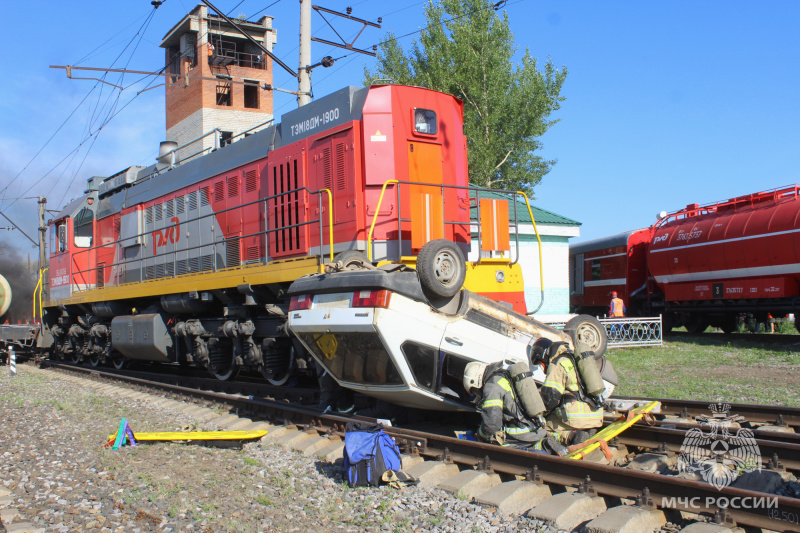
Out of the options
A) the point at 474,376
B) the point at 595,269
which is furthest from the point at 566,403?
the point at 595,269

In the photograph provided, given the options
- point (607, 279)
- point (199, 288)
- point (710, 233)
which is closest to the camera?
point (199, 288)

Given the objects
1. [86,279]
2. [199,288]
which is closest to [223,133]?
[199,288]

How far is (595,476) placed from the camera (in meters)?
4.41

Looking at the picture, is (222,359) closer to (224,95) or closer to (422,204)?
(422,204)

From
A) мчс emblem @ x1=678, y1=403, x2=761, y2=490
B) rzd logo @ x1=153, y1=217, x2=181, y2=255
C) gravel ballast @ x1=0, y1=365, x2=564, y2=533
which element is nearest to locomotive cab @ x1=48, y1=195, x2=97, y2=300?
rzd logo @ x1=153, y1=217, x2=181, y2=255

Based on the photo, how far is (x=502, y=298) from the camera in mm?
6812

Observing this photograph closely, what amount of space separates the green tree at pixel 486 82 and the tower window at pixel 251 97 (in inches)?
335

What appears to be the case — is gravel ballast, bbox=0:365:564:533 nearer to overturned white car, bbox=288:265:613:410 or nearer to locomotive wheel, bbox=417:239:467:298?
overturned white car, bbox=288:265:613:410

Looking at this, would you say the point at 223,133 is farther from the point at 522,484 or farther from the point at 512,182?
the point at 512,182

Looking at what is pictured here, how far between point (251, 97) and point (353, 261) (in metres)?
30.5

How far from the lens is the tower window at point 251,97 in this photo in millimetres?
33844

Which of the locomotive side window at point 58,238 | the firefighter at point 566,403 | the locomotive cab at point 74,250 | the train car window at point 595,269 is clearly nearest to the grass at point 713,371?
the firefighter at point 566,403

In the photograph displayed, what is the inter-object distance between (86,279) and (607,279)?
53.6 ft

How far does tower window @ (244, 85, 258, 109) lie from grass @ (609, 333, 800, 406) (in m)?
25.6
